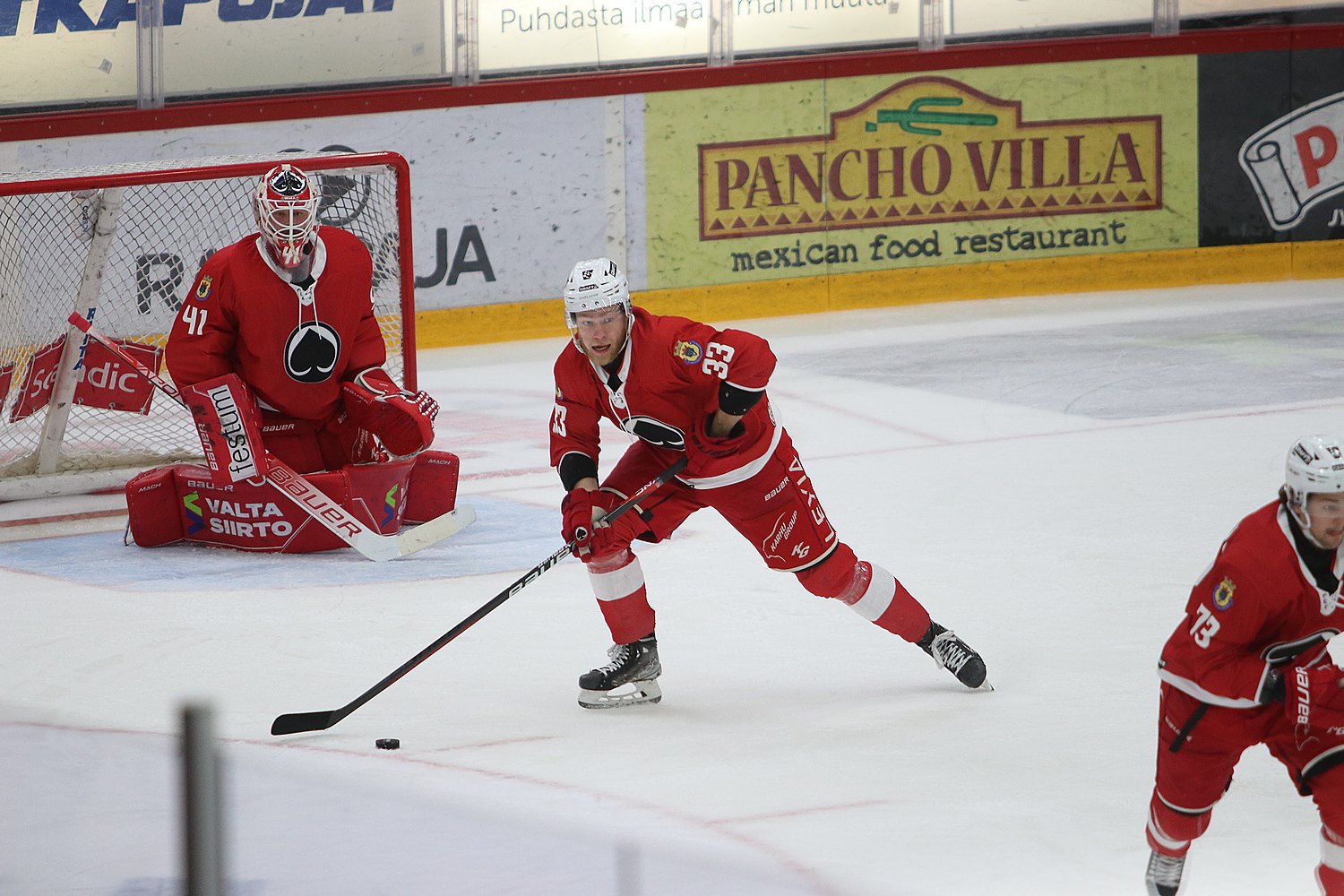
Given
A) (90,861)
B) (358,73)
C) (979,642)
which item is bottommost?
(979,642)

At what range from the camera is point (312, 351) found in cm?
557

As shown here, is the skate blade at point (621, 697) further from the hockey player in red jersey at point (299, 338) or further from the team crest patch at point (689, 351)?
the hockey player in red jersey at point (299, 338)

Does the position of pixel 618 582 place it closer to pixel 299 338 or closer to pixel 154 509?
pixel 299 338

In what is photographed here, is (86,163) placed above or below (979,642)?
above

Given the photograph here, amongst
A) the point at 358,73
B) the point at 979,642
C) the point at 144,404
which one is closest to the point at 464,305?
the point at 358,73

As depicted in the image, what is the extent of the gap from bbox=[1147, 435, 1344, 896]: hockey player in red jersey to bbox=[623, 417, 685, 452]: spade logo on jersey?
4.78ft

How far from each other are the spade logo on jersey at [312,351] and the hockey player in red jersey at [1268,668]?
3311mm

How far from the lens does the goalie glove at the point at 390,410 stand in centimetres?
564

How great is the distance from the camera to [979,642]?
455 cm

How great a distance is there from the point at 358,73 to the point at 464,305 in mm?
1204

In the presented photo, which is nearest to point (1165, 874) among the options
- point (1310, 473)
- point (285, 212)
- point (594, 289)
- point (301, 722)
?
point (1310, 473)

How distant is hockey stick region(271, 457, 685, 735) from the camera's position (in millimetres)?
3896

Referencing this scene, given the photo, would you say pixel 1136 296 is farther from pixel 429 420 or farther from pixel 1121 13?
pixel 429 420

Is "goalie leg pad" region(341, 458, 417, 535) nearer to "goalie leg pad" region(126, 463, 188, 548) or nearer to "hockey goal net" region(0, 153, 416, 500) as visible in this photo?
"goalie leg pad" region(126, 463, 188, 548)
